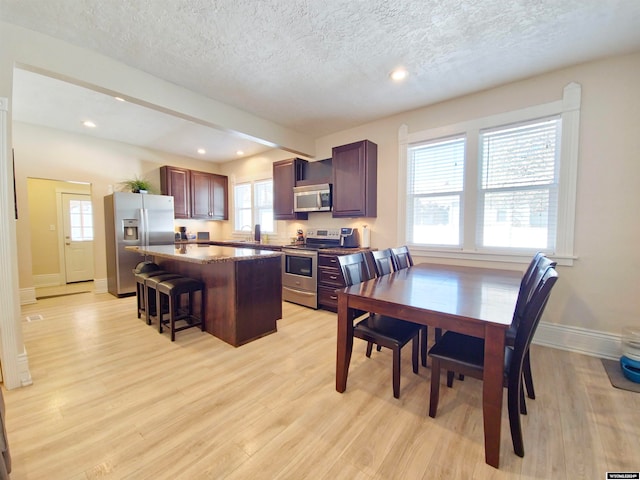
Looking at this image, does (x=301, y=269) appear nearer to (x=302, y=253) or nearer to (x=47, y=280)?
(x=302, y=253)

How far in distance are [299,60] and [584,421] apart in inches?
138

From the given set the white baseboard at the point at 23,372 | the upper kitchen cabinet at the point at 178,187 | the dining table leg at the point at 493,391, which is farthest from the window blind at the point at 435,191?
the upper kitchen cabinet at the point at 178,187

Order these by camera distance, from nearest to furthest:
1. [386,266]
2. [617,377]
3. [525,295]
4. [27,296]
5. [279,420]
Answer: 1. [525,295]
2. [279,420]
3. [617,377]
4. [386,266]
5. [27,296]

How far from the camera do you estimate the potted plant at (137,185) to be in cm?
490

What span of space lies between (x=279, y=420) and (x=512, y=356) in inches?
56.2

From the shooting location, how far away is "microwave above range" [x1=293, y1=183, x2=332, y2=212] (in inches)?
168

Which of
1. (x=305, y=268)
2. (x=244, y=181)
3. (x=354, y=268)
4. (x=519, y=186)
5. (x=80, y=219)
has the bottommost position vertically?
(x=305, y=268)

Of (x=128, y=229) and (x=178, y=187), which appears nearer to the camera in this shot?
(x=128, y=229)

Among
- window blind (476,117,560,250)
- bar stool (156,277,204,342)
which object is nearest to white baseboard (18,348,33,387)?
bar stool (156,277,204,342)

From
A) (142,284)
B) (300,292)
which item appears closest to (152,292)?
(142,284)

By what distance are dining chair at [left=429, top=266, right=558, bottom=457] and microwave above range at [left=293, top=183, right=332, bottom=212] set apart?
2.92 m

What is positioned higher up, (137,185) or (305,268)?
(137,185)

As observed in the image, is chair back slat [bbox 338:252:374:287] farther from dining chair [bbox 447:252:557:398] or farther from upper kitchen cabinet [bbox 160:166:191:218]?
upper kitchen cabinet [bbox 160:166:191:218]

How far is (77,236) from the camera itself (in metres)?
5.70
